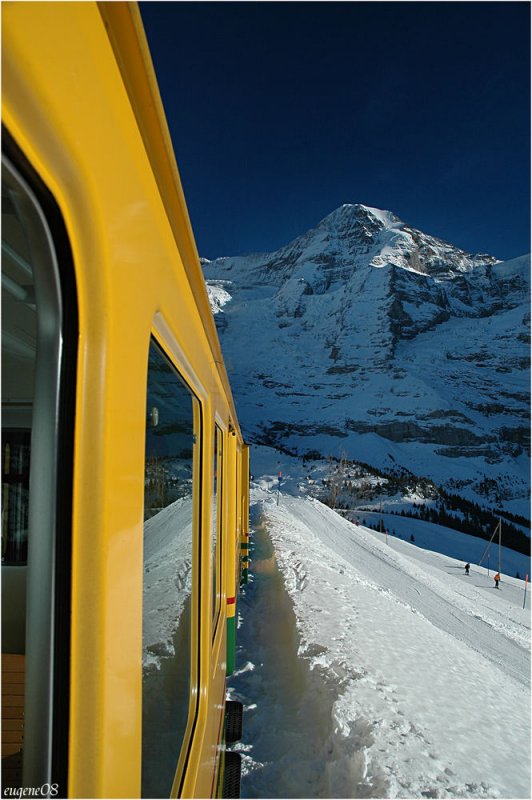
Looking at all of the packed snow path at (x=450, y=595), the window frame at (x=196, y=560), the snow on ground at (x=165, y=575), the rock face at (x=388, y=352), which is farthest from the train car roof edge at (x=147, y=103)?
the rock face at (x=388, y=352)

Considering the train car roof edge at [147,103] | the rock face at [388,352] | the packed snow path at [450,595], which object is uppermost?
the rock face at [388,352]

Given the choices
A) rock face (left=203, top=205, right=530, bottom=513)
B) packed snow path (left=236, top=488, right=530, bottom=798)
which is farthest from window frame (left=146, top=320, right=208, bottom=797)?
rock face (left=203, top=205, right=530, bottom=513)

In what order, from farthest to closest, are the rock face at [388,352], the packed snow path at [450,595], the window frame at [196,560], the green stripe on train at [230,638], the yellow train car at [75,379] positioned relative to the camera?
the rock face at [388,352], the packed snow path at [450,595], the green stripe on train at [230,638], the window frame at [196,560], the yellow train car at [75,379]

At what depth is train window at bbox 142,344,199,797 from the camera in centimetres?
81

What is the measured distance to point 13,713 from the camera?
62 centimetres

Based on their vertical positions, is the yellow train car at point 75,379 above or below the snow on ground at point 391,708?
→ above

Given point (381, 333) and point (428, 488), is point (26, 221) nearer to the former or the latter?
point (428, 488)

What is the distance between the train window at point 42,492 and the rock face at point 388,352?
53625 millimetres

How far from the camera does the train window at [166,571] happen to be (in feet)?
2.65

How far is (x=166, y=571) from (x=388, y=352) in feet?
319

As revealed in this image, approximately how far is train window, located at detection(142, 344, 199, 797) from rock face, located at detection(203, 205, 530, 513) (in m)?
52.9

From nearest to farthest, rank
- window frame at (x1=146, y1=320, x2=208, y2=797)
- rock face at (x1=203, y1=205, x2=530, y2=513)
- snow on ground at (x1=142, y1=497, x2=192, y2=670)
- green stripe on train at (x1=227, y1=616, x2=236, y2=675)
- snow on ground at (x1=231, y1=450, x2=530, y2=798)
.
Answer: snow on ground at (x1=142, y1=497, x2=192, y2=670) → window frame at (x1=146, y1=320, x2=208, y2=797) → snow on ground at (x1=231, y1=450, x2=530, y2=798) → green stripe on train at (x1=227, y1=616, x2=236, y2=675) → rock face at (x1=203, y1=205, x2=530, y2=513)

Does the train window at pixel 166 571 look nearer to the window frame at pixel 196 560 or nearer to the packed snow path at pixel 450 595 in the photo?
the window frame at pixel 196 560

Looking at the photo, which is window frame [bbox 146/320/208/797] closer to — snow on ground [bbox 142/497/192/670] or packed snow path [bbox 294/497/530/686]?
snow on ground [bbox 142/497/192/670]
